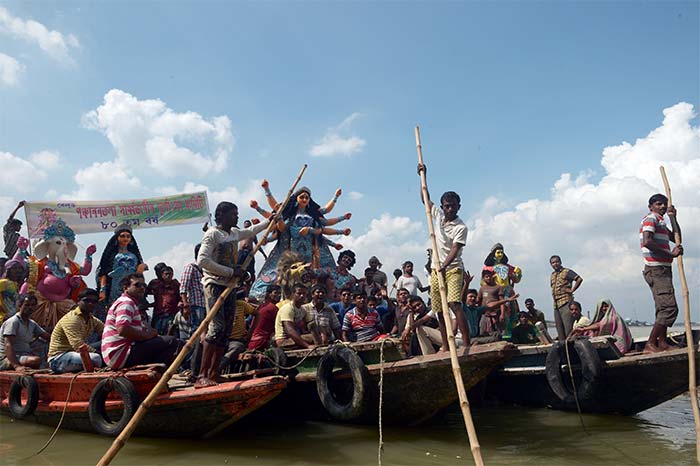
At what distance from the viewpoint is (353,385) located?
5.54 m

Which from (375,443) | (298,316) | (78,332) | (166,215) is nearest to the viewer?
(375,443)

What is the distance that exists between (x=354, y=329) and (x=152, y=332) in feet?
8.74

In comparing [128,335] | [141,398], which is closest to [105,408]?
[141,398]

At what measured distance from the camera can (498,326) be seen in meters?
8.49

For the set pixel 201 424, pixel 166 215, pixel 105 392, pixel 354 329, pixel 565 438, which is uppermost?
pixel 166 215

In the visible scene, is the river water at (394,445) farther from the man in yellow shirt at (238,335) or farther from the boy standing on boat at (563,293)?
the boy standing on boat at (563,293)

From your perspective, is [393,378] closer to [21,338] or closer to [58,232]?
[21,338]

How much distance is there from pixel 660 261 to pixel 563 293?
3110 millimetres

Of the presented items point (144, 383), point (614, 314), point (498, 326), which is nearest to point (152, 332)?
point (144, 383)

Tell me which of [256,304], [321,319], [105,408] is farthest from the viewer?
[256,304]

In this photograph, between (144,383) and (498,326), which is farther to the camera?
(498,326)

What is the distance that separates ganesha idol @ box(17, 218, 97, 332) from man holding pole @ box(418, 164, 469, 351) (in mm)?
5500

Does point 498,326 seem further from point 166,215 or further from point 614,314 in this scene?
point 166,215

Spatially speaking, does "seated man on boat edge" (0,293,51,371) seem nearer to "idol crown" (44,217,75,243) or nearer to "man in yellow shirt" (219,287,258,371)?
"idol crown" (44,217,75,243)
